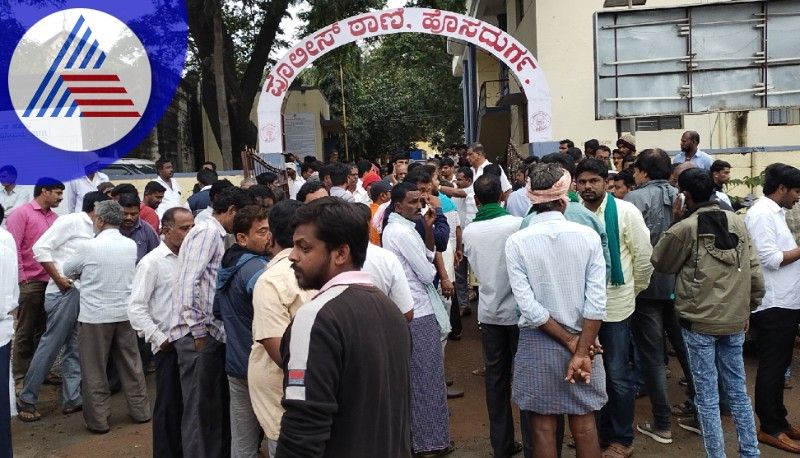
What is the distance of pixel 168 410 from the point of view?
4367mm

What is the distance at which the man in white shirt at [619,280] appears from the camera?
14.2 feet

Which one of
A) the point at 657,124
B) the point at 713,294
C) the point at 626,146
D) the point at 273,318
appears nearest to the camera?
the point at 273,318

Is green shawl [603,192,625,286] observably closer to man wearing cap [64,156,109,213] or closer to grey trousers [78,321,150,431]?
grey trousers [78,321,150,431]

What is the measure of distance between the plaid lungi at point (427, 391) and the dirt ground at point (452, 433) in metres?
0.27

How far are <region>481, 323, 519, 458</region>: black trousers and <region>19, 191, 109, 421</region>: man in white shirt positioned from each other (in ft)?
11.9

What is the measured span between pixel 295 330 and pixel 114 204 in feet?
12.8

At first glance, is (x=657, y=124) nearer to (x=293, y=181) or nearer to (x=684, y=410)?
(x=293, y=181)

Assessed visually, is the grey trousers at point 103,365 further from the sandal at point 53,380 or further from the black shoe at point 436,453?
the black shoe at point 436,453

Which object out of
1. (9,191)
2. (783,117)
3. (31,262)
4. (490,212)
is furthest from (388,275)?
(783,117)

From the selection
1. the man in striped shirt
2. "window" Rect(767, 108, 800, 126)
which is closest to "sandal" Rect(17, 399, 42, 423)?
the man in striped shirt

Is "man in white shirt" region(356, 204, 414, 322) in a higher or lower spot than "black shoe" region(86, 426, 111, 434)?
higher

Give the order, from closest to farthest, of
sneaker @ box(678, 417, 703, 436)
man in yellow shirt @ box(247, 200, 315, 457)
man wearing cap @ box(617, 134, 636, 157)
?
man in yellow shirt @ box(247, 200, 315, 457) < sneaker @ box(678, 417, 703, 436) < man wearing cap @ box(617, 134, 636, 157)

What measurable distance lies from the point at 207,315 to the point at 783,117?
13.7 m

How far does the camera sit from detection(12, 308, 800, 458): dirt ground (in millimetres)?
4754
